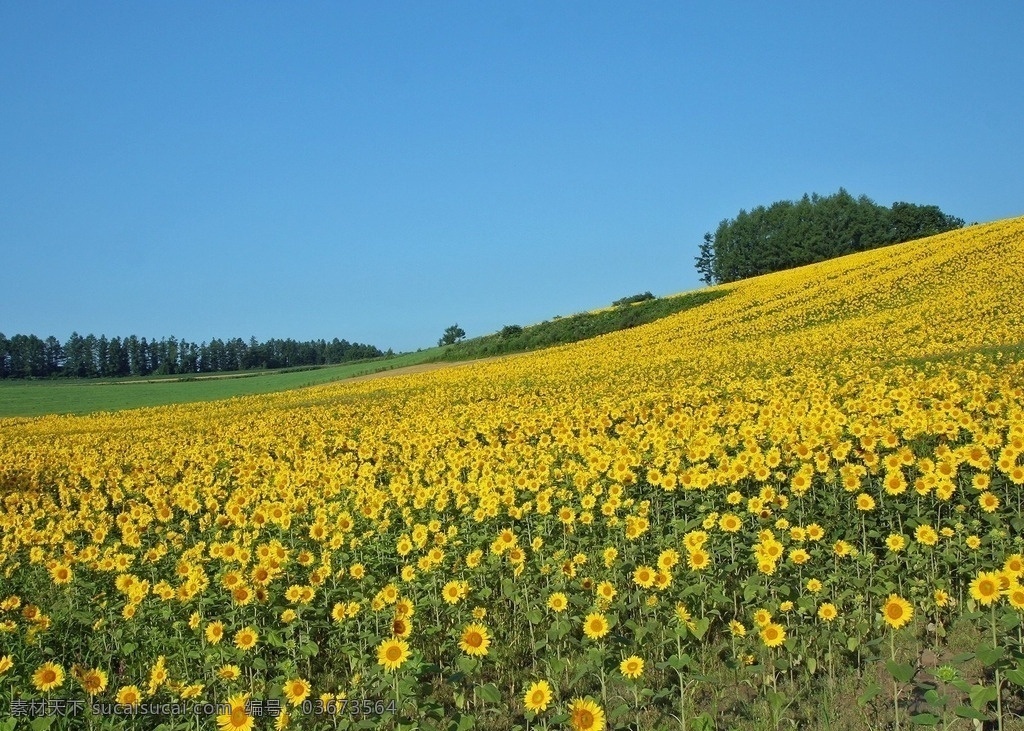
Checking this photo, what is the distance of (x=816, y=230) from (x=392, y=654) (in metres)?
85.9

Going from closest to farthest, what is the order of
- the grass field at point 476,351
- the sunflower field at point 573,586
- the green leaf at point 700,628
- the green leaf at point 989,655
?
the green leaf at point 989,655
the sunflower field at point 573,586
the green leaf at point 700,628
the grass field at point 476,351

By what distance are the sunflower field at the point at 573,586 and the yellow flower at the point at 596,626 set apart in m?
0.01

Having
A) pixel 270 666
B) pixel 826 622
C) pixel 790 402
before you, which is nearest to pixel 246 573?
pixel 270 666

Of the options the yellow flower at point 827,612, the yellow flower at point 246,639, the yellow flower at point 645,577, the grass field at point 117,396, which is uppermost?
the grass field at point 117,396

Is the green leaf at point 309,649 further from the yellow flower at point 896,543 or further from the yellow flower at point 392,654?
the yellow flower at point 896,543

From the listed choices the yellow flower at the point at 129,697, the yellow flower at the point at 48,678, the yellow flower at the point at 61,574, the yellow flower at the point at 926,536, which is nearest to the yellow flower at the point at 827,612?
the yellow flower at the point at 926,536

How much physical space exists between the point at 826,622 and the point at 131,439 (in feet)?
65.1

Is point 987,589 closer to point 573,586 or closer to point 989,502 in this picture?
point 989,502

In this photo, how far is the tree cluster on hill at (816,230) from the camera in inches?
3231

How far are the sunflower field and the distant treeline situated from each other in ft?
367

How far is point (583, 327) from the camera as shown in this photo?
154 ft

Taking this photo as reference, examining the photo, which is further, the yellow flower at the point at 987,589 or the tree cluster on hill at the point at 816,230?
the tree cluster on hill at the point at 816,230

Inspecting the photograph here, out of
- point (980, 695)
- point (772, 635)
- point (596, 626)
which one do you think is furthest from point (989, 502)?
point (596, 626)

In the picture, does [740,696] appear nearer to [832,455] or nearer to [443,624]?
[443,624]
